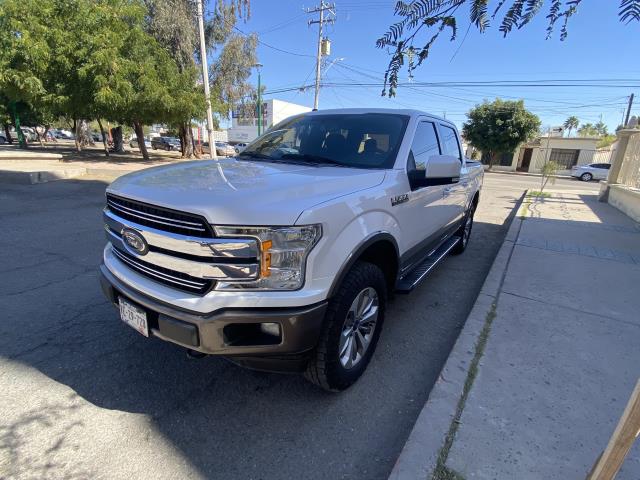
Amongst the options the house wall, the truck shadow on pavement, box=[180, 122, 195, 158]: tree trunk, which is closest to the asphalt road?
Result: the truck shadow on pavement

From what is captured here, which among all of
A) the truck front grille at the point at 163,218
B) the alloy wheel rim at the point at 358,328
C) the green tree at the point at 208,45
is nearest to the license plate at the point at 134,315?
the truck front grille at the point at 163,218

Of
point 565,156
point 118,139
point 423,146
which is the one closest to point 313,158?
point 423,146

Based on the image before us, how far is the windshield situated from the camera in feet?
9.79

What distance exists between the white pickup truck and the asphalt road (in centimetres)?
31

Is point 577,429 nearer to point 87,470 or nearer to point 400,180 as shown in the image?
point 400,180

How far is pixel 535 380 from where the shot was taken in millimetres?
2562

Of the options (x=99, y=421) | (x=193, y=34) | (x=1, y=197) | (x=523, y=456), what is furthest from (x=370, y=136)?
(x=193, y=34)

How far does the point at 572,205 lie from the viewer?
37.5 ft

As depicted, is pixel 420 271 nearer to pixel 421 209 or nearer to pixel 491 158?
pixel 421 209

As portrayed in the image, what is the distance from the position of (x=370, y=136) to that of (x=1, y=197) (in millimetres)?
9385

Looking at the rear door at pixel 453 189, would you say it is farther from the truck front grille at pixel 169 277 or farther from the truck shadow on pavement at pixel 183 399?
the truck front grille at pixel 169 277

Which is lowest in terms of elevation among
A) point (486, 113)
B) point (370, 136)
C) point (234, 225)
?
point (234, 225)

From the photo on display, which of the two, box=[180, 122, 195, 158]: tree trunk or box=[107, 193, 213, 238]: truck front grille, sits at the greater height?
box=[107, 193, 213, 238]: truck front grille

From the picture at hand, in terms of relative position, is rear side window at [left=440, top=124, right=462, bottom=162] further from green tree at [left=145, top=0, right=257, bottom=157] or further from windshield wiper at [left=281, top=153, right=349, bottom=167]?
green tree at [left=145, top=0, right=257, bottom=157]
